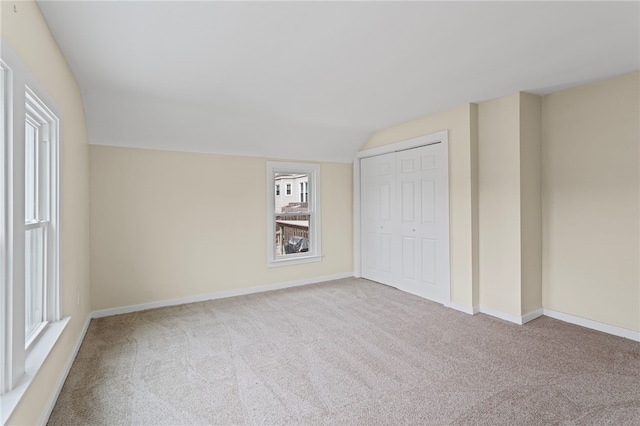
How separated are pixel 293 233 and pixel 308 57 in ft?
10.4

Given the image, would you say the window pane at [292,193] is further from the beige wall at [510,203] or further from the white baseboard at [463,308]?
the beige wall at [510,203]

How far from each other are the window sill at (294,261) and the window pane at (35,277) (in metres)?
2.75

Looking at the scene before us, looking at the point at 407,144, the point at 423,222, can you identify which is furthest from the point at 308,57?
the point at 423,222

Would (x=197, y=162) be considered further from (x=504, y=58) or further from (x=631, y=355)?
(x=631, y=355)

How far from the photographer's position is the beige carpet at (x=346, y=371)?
1.91 metres

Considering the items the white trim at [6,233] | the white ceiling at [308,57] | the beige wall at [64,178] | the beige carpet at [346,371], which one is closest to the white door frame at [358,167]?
the white ceiling at [308,57]

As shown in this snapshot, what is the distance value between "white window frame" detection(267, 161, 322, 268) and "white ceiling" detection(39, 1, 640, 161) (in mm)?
874

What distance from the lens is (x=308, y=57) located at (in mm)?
2367

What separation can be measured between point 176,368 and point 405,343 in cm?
191

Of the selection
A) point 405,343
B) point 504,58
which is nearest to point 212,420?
point 405,343

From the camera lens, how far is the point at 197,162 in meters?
4.10

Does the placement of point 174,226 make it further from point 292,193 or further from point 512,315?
point 512,315

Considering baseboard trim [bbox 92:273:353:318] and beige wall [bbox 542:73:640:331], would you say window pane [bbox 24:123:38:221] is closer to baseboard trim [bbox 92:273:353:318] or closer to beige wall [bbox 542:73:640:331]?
baseboard trim [bbox 92:273:353:318]

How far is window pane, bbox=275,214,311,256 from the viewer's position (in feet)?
16.5
